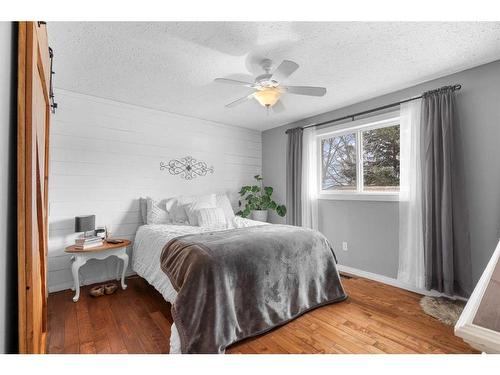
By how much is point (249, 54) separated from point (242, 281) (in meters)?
1.91

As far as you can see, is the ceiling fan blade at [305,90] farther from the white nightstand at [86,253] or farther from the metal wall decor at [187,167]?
the white nightstand at [86,253]

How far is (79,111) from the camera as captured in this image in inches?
121

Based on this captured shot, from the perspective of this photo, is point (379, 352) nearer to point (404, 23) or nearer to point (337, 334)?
point (337, 334)

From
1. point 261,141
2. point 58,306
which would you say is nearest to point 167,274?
point 58,306

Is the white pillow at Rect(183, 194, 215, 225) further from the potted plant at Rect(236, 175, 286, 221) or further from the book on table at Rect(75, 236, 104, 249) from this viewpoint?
the book on table at Rect(75, 236, 104, 249)

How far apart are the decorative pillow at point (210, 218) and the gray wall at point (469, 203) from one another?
1590 millimetres

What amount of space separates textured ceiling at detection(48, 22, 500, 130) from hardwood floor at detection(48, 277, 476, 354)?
2.34m

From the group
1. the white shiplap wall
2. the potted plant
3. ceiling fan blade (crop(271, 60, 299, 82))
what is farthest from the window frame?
ceiling fan blade (crop(271, 60, 299, 82))

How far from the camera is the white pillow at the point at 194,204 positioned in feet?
11.0

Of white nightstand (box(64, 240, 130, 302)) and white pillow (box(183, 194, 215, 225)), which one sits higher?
white pillow (box(183, 194, 215, 225))

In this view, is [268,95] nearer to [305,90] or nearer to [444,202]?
[305,90]

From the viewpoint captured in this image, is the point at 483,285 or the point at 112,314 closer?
the point at 483,285

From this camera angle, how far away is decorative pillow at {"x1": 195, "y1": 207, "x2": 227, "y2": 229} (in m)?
3.21
